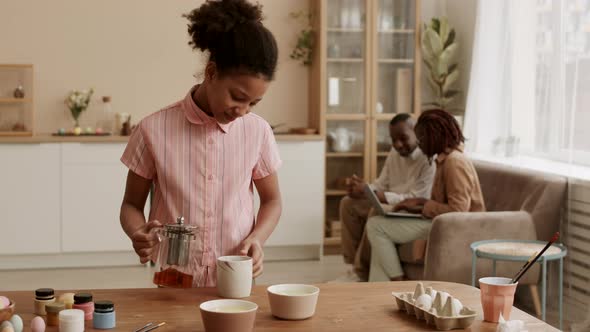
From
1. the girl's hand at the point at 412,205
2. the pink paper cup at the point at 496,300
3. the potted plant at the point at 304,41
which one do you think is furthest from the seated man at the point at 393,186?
the pink paper cup at the point at 496,300

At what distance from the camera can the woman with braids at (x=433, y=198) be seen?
405 cm

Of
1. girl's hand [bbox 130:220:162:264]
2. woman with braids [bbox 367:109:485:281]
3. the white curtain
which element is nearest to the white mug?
girl's hand [bbox 130:220:162:264]

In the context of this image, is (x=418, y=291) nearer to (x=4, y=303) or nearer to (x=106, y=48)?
(x=4, y=303)

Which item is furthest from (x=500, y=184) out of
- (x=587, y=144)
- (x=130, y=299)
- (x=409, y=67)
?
(x=130, y=299)

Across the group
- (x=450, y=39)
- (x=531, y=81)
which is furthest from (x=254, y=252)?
(x=450, y=39)

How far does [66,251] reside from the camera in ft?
17.3

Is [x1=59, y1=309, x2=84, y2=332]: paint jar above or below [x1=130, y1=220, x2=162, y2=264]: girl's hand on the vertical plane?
below

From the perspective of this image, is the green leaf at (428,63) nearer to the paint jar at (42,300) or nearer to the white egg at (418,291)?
the white egg at (418,291)

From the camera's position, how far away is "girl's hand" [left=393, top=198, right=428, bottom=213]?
4438 mm

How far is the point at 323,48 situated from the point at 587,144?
2.22 m

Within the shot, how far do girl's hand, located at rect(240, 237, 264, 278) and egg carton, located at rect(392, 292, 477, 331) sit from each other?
327 millimetres

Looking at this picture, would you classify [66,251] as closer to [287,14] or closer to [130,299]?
[287,14]

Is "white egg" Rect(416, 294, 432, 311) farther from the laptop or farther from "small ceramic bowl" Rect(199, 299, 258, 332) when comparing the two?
the laptop

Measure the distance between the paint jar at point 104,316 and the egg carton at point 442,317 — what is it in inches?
22.0
